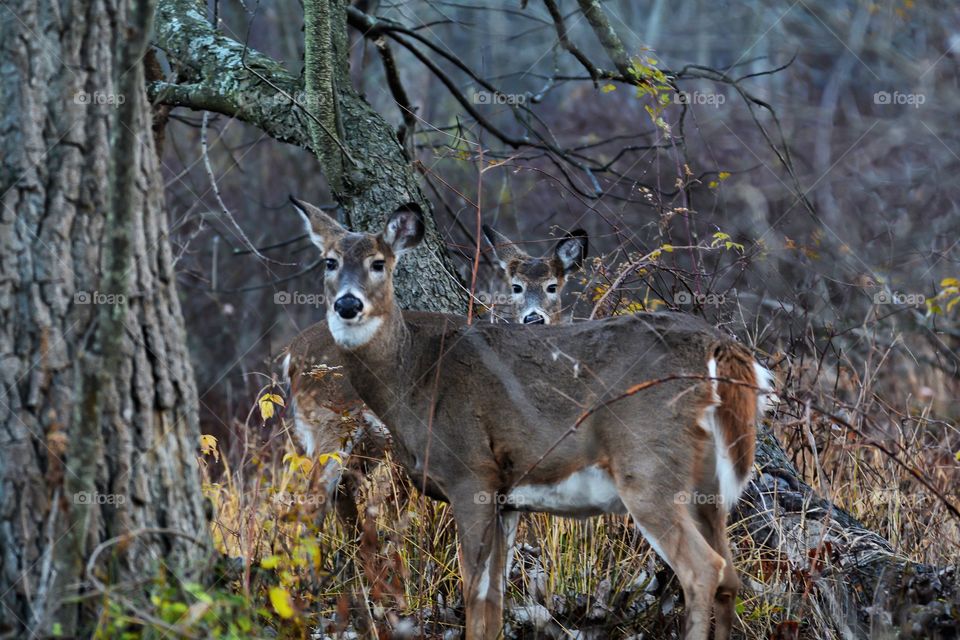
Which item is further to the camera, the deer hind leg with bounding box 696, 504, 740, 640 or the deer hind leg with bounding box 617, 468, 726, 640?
the deer hind leg with bounding box 696, 504, 740, 640

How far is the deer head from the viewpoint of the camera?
6352mm

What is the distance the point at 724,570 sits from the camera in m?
5.56

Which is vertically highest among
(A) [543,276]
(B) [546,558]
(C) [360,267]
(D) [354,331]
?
(A) [543,276]

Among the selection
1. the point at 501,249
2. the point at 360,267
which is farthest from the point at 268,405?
the point at 501,249

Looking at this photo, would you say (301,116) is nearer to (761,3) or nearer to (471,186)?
(471,186)

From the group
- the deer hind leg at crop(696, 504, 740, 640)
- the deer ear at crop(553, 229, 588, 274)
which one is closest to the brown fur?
the deer hind leg at crop(696, 504, 740, 640)

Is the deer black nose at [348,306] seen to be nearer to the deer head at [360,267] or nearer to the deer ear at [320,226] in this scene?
the deer head at [360,267]

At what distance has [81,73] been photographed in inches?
167

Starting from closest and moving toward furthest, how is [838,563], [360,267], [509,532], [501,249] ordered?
[838,563], [509,532], [360,267], [501,249]

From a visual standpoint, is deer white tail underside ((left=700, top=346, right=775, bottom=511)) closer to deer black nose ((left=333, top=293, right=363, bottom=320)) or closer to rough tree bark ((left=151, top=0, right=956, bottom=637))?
rough tree bark ((left=151, top=0, right=956, bottom=637))

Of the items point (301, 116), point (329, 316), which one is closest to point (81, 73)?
point (329, 316)

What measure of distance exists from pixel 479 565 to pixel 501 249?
13.9ft

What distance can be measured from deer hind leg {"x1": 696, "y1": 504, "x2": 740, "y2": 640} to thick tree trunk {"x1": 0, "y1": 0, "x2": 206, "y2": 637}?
2522 millimetres

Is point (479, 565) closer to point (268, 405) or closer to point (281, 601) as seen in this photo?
point (268, 405)
